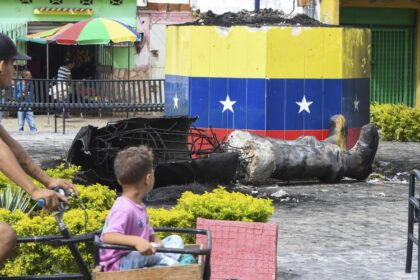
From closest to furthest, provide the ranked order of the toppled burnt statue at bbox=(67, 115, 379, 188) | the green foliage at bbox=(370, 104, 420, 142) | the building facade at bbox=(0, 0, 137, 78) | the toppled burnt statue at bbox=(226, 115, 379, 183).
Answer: the toppled burnt statue at bbox=(67, 115, 379, 188), the toppled burnt statue at bbox=(226, 115, 379, 183), the green foliage at bbox=(370, 104, 420, 142), the building facade at bbox=(0, 0, 137, 78)

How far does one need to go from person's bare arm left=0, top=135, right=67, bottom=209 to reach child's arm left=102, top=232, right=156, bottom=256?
1.06 ft

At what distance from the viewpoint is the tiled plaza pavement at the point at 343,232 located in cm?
861

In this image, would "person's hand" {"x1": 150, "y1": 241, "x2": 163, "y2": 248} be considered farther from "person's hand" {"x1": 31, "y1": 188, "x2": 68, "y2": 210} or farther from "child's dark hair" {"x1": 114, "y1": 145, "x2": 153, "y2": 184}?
"person's hand" {"x1": 31, "y1": 188, "x2": 68, "y2": 210}

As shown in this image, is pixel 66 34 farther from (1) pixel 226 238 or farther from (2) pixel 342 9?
(1) pixel 226 238

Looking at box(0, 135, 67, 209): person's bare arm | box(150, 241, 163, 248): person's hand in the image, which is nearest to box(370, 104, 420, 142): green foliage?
box(150, 241, 163, 248): person's hand

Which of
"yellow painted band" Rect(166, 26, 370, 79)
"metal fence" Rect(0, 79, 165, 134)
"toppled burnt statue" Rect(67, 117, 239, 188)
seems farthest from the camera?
"metal fence" Rect(0, 79, 165, 134)

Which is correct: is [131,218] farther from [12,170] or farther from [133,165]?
[12,170]

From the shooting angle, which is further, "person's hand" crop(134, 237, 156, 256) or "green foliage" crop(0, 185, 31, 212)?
"green foliage" crop(0, 185, 31, 212)

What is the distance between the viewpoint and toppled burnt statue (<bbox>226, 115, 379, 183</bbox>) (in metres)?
13.2

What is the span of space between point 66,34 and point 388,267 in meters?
17.8

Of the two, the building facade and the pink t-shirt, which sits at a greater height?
the building facade

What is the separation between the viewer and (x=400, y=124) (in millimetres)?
20328

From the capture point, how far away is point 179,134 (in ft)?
42.7

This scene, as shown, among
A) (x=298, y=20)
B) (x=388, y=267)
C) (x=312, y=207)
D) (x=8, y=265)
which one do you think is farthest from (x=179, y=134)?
(x=8, y=265)
